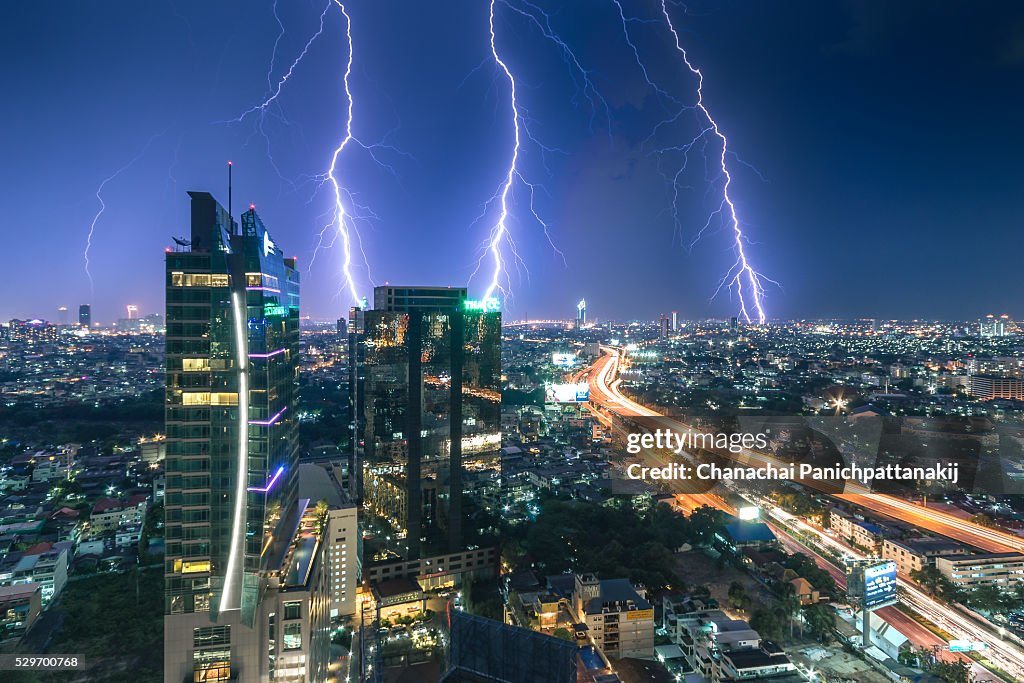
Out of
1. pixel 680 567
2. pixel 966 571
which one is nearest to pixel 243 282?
pixel 680 567

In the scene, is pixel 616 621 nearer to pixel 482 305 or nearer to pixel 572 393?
pixel 482 305

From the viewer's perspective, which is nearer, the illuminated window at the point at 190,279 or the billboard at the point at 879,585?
the illuminated window at the point at 190,279

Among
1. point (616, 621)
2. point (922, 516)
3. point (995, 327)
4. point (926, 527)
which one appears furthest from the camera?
point (995, 327)

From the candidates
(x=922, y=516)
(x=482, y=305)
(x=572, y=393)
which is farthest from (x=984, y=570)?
(x=572, y=393)

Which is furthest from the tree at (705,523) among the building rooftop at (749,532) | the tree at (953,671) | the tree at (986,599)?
the tree at (953,671)

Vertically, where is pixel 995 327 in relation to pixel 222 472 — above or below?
above

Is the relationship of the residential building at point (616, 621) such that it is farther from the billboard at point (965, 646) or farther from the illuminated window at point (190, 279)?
the illuminated window at point (190, 279)
